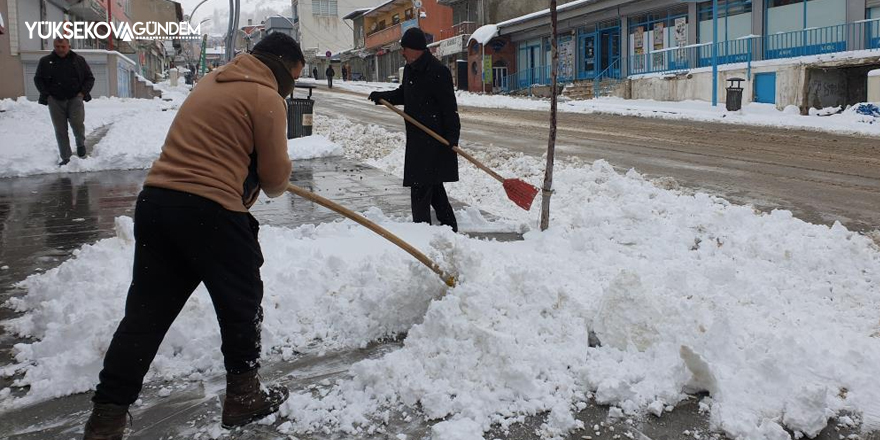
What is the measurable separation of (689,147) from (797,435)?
34.4ft

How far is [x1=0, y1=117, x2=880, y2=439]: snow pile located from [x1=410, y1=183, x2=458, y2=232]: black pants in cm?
72

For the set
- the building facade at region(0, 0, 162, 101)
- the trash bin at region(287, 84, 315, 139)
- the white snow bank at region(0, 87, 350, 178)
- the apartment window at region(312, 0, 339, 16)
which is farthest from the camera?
the apartment window at region(312, 0, 339, 16)

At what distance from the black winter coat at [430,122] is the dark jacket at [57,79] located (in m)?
5.68

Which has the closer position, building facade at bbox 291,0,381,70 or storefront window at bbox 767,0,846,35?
storefront window at bbox 767,0,846,35

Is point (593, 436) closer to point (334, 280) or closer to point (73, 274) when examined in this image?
point (334, 280)

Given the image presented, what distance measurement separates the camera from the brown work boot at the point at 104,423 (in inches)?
97.8

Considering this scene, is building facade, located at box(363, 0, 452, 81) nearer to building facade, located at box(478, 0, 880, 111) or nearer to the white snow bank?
building facade, located at box(478, 0, 880, 111)

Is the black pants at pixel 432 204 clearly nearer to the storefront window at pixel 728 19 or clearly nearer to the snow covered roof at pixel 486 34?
the storefront window at pixel 728 19

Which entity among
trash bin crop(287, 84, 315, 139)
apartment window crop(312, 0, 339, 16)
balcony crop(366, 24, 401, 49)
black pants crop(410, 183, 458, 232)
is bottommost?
black pants crop(410, 183, 458, 232)

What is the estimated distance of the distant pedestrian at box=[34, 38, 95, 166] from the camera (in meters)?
9.40

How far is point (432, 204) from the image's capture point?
5.82 meters

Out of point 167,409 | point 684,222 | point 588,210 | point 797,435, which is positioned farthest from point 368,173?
point 797,435

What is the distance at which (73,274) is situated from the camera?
4.07 metres

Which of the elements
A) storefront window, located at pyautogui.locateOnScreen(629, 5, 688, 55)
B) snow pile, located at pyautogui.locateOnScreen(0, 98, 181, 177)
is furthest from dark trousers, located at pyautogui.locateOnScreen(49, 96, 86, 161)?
storefront window, located at pyautogui.locateOnScreen(629, 5, 688, 55)
